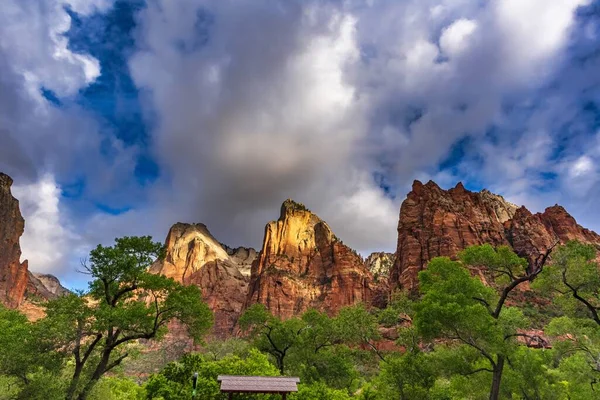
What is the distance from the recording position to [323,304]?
140 meters

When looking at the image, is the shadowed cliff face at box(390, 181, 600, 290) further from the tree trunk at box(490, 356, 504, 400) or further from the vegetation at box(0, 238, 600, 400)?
the tree trunk at box(490, 356, 504, 400)

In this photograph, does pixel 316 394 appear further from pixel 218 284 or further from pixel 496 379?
pixel 218 284

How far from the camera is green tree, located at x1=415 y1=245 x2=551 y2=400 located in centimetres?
1903

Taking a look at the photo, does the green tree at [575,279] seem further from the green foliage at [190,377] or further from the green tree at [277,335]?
the green tree at [277,335]

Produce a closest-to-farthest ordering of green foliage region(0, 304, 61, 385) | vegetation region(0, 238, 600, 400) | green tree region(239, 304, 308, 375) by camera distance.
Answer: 1. vegetation region(0, 238, 600, 400)
2. green foliage region(0, 304, 61, 385)
3. green tree region(239, 304, 308, 375)

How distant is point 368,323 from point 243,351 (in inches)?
681

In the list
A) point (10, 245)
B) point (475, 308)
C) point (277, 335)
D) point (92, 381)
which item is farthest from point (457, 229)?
point (10, 245)

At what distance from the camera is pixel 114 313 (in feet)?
69.1

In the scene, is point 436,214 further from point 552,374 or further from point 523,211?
point 552,374

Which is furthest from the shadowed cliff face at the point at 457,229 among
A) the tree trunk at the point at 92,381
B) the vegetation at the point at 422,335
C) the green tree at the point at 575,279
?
the tree trunk at the point at 92,381

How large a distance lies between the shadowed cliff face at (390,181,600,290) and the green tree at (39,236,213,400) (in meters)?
85.5

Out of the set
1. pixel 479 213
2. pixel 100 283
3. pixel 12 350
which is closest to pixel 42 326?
pixel 12 350

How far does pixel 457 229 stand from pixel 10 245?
150 meters

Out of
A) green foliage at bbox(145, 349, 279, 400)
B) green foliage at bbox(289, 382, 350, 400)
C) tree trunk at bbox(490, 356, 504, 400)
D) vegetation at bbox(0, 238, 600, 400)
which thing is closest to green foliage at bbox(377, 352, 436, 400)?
vegetation at bbox(0, 238, 600, 400)
